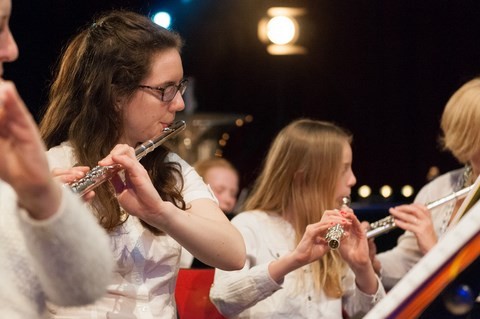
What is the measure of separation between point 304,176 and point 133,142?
864 mm

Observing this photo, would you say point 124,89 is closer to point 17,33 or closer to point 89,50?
point 89,50

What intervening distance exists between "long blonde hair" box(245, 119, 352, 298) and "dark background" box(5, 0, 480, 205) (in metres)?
2.63

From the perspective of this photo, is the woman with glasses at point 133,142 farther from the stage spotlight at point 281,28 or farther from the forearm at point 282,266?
the stage spotlight at point 281,28

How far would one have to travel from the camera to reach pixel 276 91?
6695mm

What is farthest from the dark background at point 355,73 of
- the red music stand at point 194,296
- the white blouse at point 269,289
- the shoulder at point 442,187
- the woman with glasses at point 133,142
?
the woman with glasses at point 133,142

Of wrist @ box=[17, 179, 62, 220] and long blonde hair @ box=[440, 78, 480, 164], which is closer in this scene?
wrist @ box=[17, 179, 62, 220]

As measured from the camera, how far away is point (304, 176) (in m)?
2.89

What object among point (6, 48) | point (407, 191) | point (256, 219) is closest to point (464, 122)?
point (256, 219)

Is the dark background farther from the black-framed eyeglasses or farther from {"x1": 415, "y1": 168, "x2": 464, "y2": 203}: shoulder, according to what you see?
the black-framed eyeglasses

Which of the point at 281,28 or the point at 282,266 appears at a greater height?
the point at 282,266

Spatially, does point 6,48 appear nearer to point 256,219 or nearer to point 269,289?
point 269,289

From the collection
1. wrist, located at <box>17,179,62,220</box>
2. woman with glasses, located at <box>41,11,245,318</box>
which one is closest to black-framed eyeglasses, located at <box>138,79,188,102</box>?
woman with glasses, located at <box>41,11,245,318</box>

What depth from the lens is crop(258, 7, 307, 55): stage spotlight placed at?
19.2 feet

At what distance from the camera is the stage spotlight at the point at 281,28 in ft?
19.2
